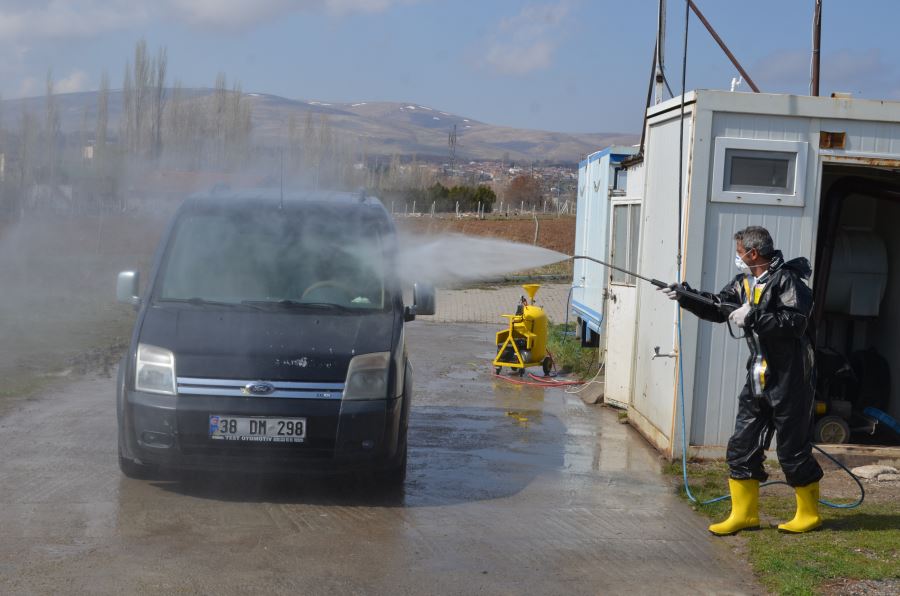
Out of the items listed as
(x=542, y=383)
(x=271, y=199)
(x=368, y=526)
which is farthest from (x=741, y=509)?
(x=542, y=383)

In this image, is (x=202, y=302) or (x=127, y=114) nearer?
(x=202, y=302)

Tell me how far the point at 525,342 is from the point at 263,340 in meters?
6.78

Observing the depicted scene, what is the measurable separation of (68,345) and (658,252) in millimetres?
9428

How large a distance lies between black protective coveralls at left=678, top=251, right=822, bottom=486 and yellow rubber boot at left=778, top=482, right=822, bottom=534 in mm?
72

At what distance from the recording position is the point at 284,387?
6320 millimetres

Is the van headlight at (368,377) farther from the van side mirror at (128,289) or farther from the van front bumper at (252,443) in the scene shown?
the van side mirror at (128,289)

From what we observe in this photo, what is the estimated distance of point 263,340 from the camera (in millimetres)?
6527

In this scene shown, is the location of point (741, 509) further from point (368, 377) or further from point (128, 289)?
point (128, 289)

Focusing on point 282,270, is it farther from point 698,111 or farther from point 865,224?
point 865,224

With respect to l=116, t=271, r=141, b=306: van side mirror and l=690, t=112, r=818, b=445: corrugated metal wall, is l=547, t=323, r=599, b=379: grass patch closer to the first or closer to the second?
l=690, t=112, r=818, b=445: corrugated metal wall

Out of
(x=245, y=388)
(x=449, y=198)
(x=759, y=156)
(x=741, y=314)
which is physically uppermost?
(x=449, y=198)

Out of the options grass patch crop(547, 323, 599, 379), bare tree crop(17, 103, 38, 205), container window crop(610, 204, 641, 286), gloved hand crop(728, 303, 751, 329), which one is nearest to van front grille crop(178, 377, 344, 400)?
gloved hand crop(728, 303, 751, 329)

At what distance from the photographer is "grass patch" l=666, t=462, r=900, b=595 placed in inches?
207

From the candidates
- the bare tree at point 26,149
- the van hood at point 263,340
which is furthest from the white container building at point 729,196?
the bare tree at point 26,149
